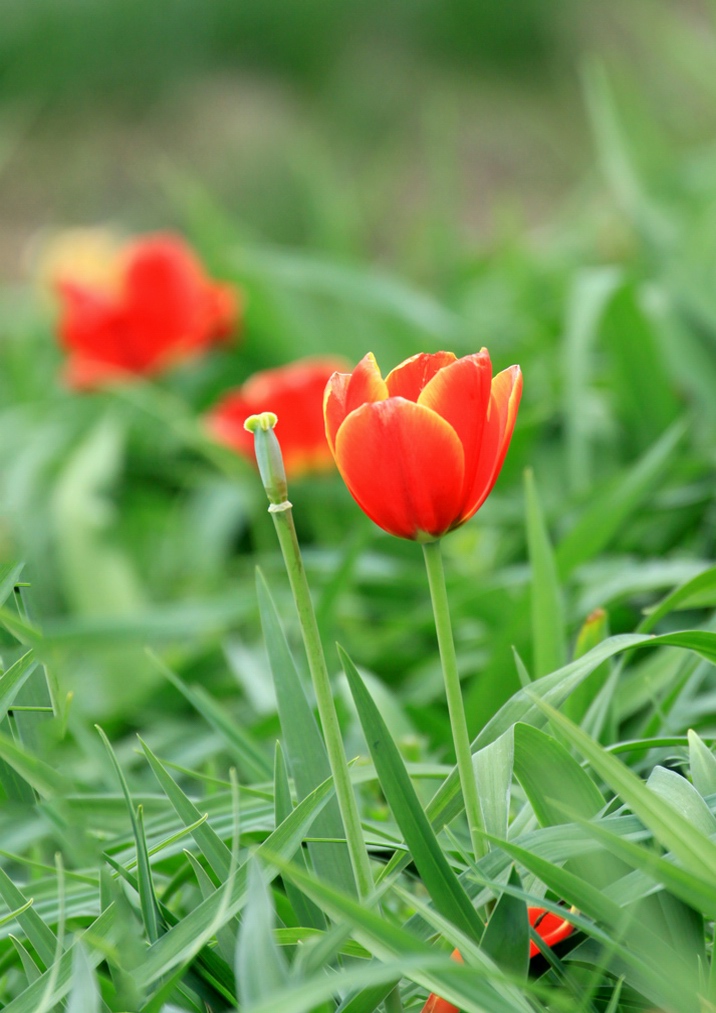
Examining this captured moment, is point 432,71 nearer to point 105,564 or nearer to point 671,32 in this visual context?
point 671,32

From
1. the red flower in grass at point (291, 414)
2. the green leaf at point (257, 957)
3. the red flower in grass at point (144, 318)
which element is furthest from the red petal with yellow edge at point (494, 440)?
the red flower in grass at point (144, 318)

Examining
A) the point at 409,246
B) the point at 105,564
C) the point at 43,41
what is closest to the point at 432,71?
the point at 43,41

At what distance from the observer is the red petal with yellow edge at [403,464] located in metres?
0.24

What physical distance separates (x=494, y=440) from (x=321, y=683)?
7 centimetres

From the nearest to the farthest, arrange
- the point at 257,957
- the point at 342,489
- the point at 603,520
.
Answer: the point at 257,957 < the point at 603,520 < the point at 342,489

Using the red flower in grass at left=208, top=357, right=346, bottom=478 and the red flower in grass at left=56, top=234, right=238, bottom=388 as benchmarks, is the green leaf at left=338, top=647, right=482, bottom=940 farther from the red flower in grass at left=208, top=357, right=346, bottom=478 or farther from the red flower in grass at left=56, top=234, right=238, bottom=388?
the red flower in grass at left=56, top=234, right=238, bottom=388

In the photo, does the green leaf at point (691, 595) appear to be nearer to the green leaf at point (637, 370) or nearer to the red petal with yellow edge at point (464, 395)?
the red petal with yellow edge at point (464, 395)

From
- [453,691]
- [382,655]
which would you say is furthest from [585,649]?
[382,655]

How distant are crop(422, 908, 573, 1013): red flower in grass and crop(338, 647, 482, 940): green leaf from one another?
0.01m

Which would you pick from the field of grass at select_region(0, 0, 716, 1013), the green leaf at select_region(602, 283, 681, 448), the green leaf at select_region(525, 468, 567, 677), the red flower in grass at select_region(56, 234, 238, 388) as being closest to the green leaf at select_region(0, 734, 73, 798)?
the field of grass at select_region(0, 0, 716, 1013)

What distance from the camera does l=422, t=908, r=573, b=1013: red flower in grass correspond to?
26 cm

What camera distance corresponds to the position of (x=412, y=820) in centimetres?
25

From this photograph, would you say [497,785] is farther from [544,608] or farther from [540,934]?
[544,608]

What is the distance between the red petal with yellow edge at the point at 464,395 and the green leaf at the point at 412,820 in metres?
0.06
